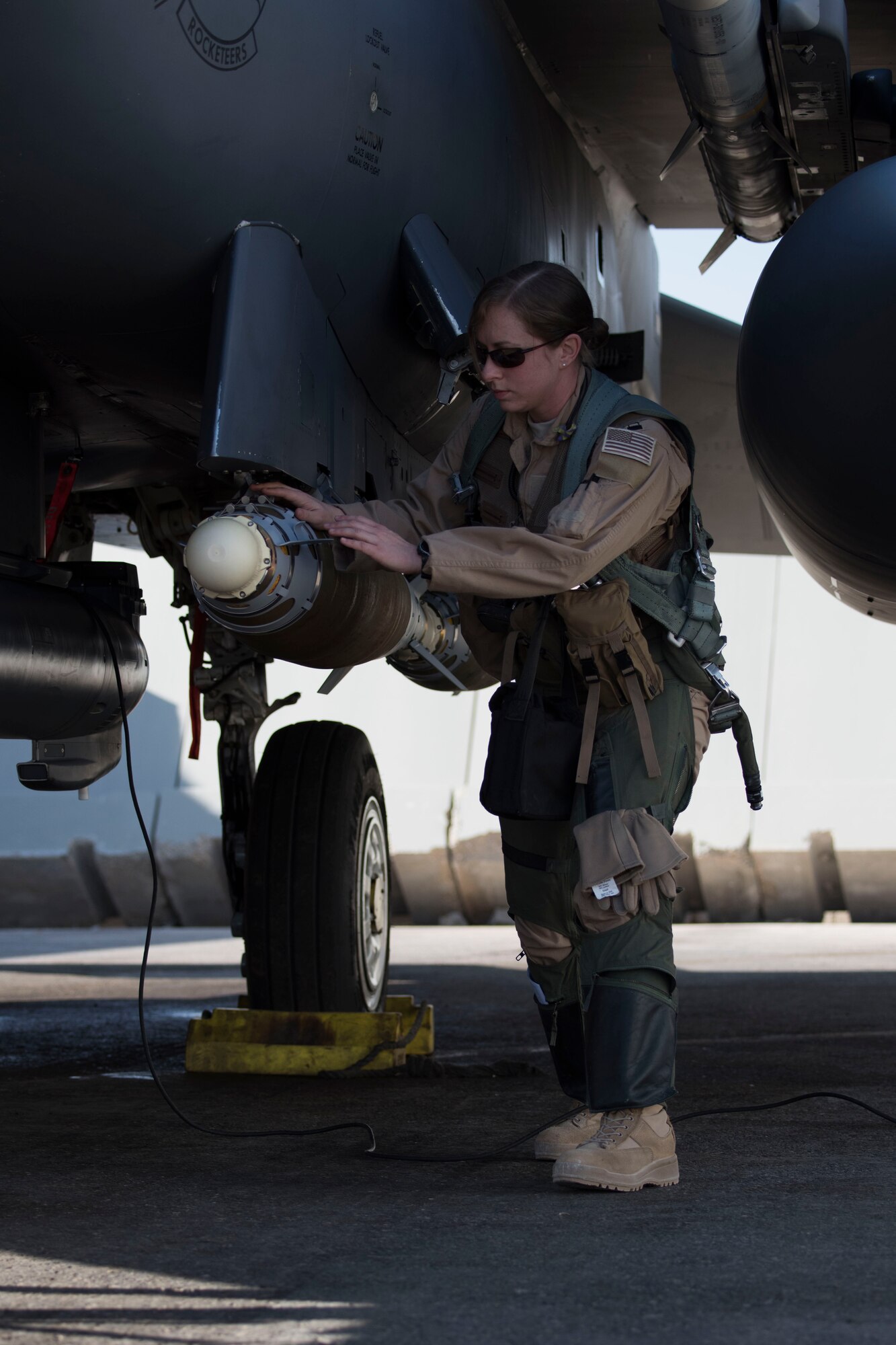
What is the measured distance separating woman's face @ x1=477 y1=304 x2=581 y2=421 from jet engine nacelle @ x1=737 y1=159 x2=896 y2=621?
1.68ft

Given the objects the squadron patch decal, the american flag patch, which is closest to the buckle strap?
the american flag patch

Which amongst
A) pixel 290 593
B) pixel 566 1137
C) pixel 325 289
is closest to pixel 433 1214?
pixel 566 1137

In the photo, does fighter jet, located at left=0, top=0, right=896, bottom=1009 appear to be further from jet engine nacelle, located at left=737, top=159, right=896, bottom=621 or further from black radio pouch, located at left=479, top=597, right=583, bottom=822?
black radio pouch, located at left=479, top=597, right=583, bottom=822

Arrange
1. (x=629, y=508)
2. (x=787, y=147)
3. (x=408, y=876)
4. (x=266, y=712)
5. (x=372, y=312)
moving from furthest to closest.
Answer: (x=408, y=876), (x=266, y=712), (x=787, y=147), (x=372, y=312), (x=629, y=508)

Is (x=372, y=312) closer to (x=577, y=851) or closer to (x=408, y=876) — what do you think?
(x=577, y=851)

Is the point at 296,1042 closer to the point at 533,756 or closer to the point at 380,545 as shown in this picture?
the point at 533,756

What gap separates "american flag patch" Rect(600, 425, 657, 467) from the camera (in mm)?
2529

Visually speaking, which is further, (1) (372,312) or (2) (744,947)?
(2) (744,947)

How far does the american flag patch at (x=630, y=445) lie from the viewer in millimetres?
2529

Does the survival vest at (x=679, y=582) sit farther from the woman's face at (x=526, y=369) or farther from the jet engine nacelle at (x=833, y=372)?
the jet engine nacelle at (x=833, y=372)

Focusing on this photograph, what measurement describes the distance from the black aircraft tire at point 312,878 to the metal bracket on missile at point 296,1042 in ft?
0.55

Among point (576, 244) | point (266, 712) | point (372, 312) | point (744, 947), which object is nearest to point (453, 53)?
point (372, 312)

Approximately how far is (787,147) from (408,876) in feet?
31.4

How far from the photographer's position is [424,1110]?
11.0ft
